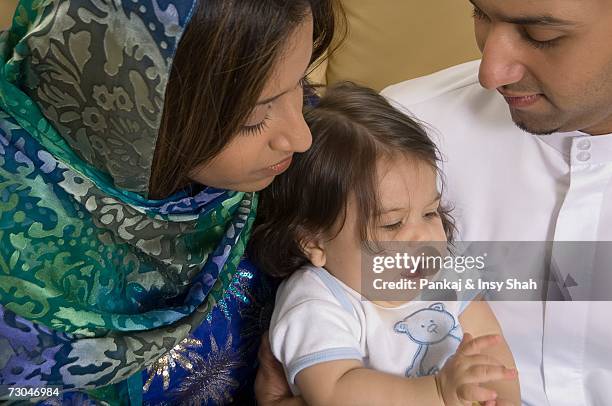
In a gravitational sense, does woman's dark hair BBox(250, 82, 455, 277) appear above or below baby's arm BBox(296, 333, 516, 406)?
above

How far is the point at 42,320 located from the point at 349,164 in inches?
19.5

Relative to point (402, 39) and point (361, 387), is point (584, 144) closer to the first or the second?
point (361, 387)

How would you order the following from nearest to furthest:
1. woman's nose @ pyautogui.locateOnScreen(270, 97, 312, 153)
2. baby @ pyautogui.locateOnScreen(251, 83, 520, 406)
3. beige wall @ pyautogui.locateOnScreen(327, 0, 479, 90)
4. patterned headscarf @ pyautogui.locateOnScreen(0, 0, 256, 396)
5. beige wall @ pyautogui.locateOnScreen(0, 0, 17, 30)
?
1. patterned headscarf @ pyautogui.locateOnScreen(0, 0, 256, 396)
2. woman's nose @ pyautogui.locateOnScreen(270, 97, 312, 153)
3. baby @ pyautogui.locateOnScreen(251, 83, 520, 406)
4. beige wall @ pyautogui.locateOnScreen(0, 0, 17, 30)
5. beige wall @ pyautogui.locateOnScreen(327, 0, 479, 90)

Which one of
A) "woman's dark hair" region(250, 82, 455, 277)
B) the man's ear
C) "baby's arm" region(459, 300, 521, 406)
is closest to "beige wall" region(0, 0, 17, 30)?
"woman's dark hair" region(250, 82, 455, 277)

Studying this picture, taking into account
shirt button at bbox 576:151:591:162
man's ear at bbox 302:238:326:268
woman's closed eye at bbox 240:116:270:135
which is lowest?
man's ear at bbox 302:238:326:268

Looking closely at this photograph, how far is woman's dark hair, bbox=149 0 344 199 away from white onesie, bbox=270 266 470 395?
0.31 metres

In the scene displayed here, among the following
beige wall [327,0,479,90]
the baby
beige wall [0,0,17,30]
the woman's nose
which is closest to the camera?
the woman's nose

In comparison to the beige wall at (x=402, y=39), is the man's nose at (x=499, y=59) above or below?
below

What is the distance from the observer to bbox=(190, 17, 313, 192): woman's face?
0.92 meters

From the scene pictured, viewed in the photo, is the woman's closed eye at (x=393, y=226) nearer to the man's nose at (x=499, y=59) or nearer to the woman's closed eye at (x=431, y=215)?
the woman's closed eye at (x=431, y=215)

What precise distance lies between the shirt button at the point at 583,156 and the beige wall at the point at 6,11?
48.7 inches

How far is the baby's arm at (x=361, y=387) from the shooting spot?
105 centimetres

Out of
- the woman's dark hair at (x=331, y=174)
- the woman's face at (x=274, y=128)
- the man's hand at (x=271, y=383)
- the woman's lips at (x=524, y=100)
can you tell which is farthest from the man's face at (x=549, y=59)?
the man's hand at (x=271, y=383)

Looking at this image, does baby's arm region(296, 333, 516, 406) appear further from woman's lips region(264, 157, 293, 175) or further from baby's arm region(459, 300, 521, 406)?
woman's lips region(264, 157, 293, 175)
